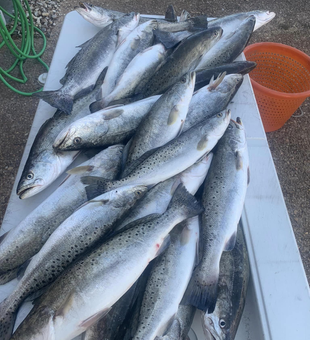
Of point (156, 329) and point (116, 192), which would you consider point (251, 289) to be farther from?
point (116, 192)

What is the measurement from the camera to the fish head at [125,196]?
1.53 m

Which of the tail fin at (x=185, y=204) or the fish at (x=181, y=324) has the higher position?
the tail fin at (x=185, y=204)

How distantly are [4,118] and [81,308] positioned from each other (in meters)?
3.03

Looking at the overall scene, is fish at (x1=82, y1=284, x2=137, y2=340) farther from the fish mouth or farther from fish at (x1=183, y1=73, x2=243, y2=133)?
fish at (x1=183, y1=73, x2=243, y2=133)

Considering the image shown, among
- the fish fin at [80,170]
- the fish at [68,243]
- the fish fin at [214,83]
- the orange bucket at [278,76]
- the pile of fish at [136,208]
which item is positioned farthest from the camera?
the orange bucket at [278,76]

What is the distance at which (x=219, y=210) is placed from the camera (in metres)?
1.64

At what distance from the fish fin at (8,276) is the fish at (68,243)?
0.45ft

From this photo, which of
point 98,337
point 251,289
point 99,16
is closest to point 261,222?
point 251,289

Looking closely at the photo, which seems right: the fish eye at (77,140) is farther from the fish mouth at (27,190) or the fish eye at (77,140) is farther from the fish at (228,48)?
the fish at (228,48)

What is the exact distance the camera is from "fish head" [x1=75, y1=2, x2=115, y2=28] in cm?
265

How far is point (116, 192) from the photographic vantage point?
1.55 meters

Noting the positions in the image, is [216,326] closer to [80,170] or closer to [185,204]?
[185,204]

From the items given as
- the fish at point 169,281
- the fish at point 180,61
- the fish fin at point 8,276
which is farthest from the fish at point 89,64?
the fish at point 169,281

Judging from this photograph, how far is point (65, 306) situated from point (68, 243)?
0.33m
